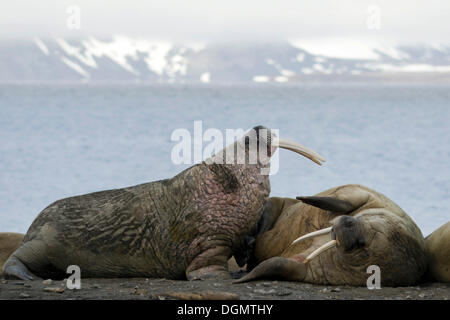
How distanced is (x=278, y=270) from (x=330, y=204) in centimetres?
75

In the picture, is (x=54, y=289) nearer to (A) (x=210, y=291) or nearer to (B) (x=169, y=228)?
(A) (x=210, y=291)

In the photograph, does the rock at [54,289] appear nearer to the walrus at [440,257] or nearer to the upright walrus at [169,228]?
the upright walrus at [169,228]

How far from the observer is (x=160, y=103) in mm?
60406

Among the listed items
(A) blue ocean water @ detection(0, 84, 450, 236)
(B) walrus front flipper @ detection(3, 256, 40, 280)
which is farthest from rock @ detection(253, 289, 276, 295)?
(A) blue ocean water @ detection(0, 84, 450, 236)

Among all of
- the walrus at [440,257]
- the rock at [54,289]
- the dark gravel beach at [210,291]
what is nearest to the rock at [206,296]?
the dark gravel beach at [210,291]

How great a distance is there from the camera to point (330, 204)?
6.25m

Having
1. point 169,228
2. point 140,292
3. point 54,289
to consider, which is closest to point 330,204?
point 169,228

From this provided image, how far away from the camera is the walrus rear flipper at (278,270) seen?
5.76 metres

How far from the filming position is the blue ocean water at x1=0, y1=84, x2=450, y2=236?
1902 centimetres

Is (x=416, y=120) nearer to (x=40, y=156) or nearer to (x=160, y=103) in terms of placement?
(x=160, y=103)

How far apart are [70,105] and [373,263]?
54273 mm

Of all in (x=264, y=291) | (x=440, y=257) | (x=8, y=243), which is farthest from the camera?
(x=8, y=243)

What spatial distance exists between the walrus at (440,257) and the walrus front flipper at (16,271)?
294 cm

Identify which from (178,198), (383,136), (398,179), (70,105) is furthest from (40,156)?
(70,105)
